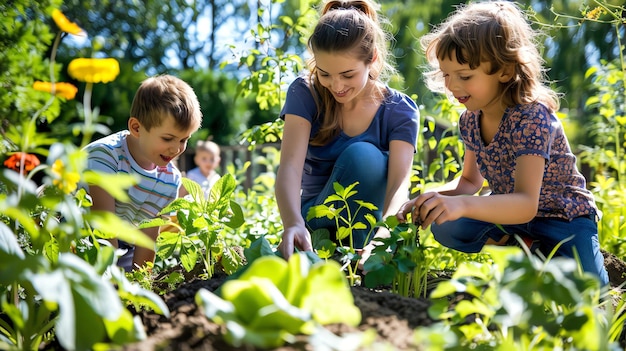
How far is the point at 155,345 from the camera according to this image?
917mm

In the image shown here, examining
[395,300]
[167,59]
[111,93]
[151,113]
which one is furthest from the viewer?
[167,59]

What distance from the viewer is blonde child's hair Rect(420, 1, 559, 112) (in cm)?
206

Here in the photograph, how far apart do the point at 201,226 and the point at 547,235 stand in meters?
1.20

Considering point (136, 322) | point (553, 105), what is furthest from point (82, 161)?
point (553, 105)

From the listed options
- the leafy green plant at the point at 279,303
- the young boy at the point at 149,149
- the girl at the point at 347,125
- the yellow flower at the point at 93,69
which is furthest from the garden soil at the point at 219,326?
the young boy at the point at 149,149

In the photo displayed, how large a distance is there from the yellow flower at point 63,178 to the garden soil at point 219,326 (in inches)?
11.0

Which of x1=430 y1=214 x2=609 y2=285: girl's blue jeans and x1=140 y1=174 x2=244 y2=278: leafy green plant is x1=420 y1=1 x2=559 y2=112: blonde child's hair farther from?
x1=140 y1=174 x2=244 y2=278: leafy green plant

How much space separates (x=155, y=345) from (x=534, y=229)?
169cm

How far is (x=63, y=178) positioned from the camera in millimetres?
1010

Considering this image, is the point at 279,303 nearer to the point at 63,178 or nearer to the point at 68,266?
the point at 68,266

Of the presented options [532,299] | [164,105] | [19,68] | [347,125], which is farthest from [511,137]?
[19,68]

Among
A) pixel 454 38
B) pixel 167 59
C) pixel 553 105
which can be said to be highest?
pixel 454 38

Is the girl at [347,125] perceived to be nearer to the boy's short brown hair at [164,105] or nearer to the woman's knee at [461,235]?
the woman's knee at [461,235]

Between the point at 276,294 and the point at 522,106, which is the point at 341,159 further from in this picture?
the point at 276,294
